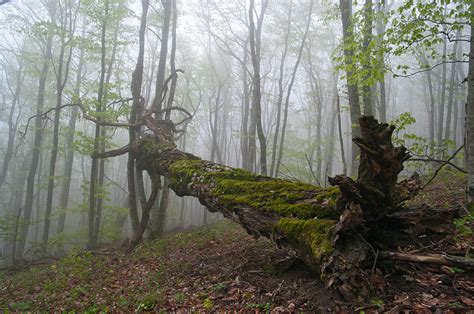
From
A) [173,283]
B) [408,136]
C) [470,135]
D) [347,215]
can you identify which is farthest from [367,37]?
[173,283]

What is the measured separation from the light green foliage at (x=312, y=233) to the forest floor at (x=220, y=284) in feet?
1.79

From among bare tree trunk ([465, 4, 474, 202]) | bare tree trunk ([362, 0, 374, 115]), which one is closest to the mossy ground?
bare tree trunk ([465, 4, 474, 202])

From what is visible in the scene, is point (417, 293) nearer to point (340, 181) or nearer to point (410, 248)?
point (410, 248)

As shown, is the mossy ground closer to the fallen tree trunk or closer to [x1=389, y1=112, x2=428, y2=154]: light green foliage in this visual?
the fallen tree trunk

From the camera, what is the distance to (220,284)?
4.44m

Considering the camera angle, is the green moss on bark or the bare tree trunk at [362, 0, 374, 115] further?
the bare tree trunk at [362, 0, 374, 115]

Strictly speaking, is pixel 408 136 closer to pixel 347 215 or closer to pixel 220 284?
pixel 347 215

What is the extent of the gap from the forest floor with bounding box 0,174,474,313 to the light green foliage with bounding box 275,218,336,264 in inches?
21.5

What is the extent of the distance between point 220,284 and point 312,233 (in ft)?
6.42

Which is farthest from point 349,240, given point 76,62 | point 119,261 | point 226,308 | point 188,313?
point 76,62

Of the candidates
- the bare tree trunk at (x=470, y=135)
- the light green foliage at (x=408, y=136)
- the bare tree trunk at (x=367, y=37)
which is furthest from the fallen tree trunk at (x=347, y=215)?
the bare tree trunk at (x=367, y=37)

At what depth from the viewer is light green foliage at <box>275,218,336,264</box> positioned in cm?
310

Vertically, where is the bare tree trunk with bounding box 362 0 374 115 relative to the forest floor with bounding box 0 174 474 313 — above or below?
above

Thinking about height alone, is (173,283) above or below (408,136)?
below
